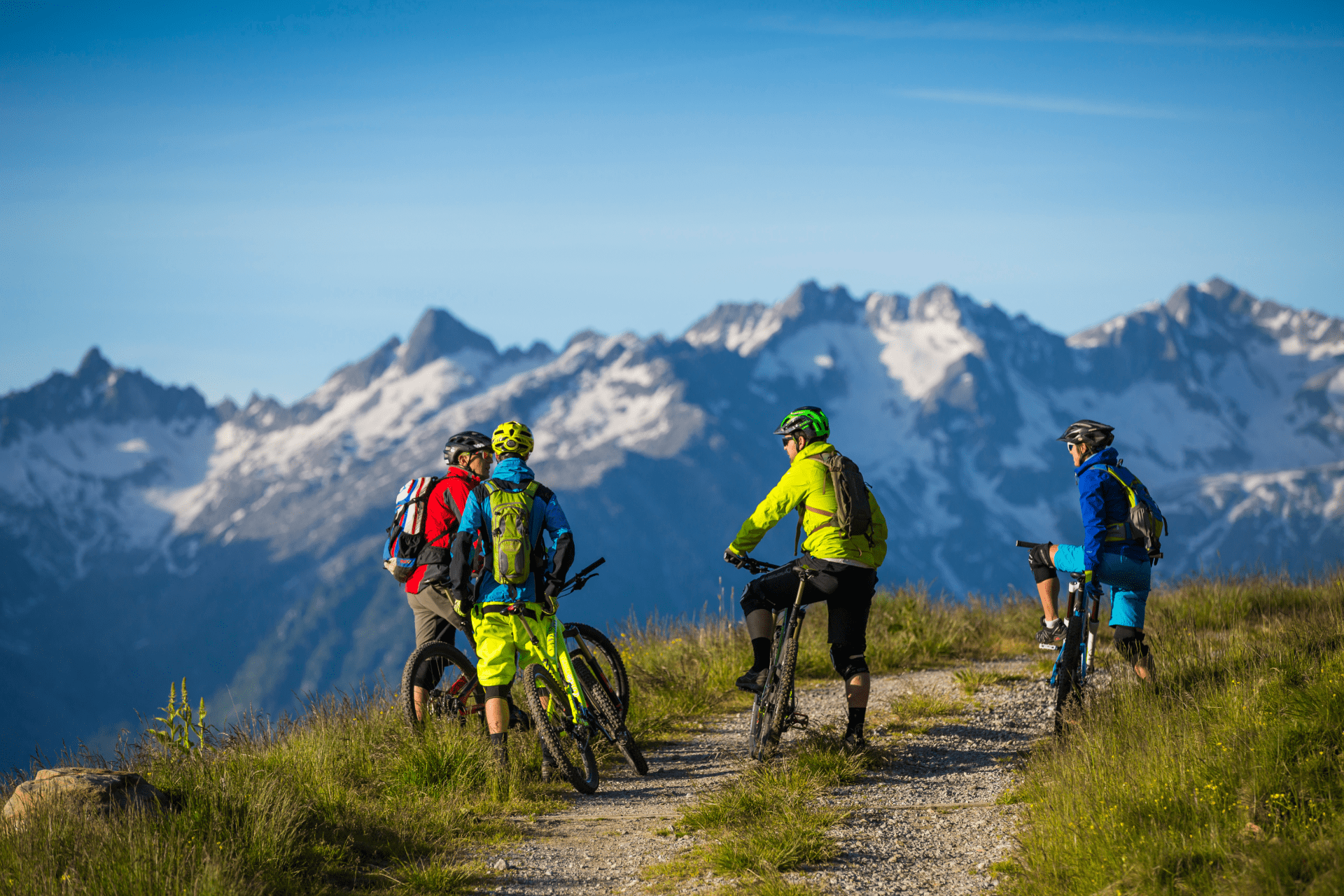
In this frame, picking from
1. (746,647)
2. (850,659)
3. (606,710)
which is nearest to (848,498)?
(850,659)

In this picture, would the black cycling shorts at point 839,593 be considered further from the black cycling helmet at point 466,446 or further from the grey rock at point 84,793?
the grey rock at point 84,793

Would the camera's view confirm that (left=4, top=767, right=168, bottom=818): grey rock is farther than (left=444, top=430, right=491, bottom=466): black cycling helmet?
No

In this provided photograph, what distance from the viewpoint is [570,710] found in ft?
24.5

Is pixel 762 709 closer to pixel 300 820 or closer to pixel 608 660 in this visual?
Answer: pixel 608 660

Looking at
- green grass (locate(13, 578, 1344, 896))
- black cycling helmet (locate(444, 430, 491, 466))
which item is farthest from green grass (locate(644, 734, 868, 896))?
black cycling helmet (locate(444, 430, 491, 466))

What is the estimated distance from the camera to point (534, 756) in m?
7.95

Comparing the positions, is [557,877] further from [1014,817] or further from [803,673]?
[803,673]

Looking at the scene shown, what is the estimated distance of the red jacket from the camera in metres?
8.29

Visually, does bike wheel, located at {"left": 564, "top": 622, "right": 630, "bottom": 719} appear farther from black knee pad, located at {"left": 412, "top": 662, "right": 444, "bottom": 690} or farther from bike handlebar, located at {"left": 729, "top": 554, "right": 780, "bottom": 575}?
bike handlebar, located at {"left": 729, "top": 554, "right": 780, "bottom": 575}

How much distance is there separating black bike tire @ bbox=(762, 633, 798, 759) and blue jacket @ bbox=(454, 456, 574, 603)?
1.89 metres

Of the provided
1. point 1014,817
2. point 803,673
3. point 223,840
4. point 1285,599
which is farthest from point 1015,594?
point 223,840

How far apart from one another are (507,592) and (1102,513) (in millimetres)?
4619

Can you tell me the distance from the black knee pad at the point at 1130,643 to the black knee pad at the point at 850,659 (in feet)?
6.59

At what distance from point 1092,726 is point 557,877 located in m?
3.85
